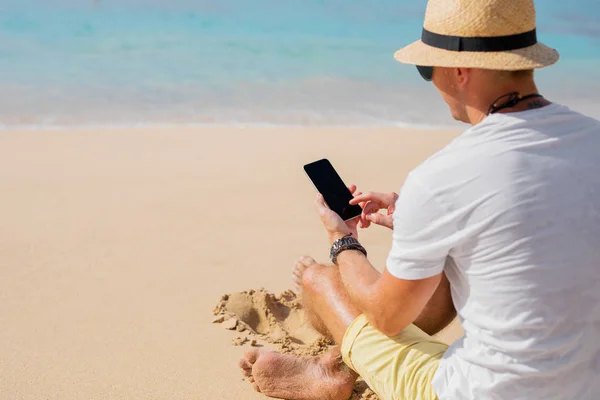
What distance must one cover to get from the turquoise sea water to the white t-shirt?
20.1ft

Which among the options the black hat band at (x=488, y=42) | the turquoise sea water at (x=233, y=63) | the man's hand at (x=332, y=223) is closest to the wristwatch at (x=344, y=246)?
the man's hand at (x=332, y=223)

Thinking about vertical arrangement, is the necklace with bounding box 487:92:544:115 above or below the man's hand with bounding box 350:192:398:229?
above

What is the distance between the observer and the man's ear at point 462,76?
1.59 meters

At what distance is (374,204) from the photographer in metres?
2.31

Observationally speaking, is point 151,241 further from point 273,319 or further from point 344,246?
point 344,246

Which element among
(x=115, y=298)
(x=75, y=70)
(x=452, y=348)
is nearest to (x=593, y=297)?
(x=452, y=348)

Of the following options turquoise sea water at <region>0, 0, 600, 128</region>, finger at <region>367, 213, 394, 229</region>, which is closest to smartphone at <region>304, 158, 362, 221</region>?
finger at <region>367, 213, 394, 229</region>

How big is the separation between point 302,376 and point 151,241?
1.60 meters

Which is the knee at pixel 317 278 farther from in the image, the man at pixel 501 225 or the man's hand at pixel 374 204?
the man at pixel 501 225

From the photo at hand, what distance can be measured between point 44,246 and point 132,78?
6.56 metres

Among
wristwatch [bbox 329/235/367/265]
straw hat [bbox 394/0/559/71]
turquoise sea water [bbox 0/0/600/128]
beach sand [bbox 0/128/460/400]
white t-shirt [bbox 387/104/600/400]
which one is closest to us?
white t-shirt [bbox 387/104/600/400]

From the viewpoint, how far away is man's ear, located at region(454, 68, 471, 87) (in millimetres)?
1586

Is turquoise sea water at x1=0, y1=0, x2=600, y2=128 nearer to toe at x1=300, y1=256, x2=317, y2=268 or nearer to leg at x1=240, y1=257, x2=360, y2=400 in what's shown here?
toe at x1=300, y1=256, x2=317, y2=268

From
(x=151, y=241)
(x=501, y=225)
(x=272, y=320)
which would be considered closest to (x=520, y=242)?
(x=501, y=225)
